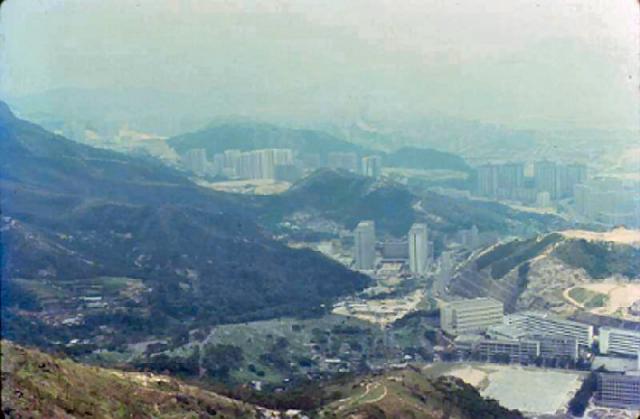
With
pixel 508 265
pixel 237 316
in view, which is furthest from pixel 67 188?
pixel 508 265

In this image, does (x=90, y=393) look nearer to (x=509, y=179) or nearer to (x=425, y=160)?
(x=509, y=179)

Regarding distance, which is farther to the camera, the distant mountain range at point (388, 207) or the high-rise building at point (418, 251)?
the distant mountain range at point (388, 207)

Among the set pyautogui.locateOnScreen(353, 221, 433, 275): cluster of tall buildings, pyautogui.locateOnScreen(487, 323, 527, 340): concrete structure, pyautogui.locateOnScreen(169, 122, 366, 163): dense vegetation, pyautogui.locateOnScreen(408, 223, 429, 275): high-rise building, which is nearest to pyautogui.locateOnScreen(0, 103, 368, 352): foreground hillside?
pyautogui.locateOnScreen(353, 221, 433, 275): cluster of tall buildings

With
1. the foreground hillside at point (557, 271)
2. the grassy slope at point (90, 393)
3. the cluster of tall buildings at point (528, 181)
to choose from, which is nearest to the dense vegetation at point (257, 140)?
the cluster of tall buildings at point (528, 181)

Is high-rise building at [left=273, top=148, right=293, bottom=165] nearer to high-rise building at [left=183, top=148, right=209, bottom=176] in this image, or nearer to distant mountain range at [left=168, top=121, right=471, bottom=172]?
distant mountain range at [left=168, top=121, right=471, bottom=172]

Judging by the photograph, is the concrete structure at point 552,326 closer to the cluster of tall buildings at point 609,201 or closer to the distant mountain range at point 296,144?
the cluster of tall buildings at point 609,201

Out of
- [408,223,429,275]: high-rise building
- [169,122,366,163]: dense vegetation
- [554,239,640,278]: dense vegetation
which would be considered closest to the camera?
[554,239,640,278]: dense vegetation
